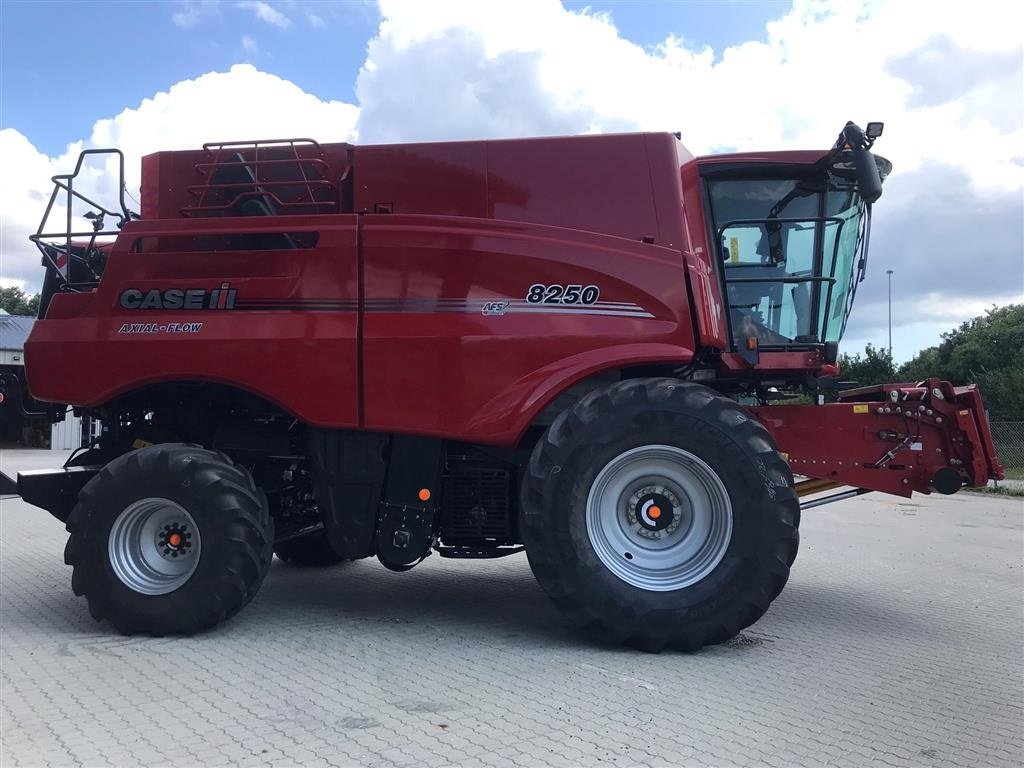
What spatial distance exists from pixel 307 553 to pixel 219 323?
120 inches

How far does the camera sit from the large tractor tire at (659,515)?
4.87m

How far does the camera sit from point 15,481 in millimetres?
6082

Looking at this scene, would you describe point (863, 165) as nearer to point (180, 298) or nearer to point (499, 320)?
point (499, 320)

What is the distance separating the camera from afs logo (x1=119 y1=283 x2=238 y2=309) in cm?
560

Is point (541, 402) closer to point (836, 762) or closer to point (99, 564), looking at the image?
point (836, 762)

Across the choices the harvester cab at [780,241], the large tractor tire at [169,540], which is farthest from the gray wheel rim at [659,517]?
the large tractor tire at [169,540]

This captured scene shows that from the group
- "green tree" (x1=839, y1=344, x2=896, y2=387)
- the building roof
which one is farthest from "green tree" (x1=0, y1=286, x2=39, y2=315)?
"green tree" (x1=839, y1=344, x2=896, y2=387)

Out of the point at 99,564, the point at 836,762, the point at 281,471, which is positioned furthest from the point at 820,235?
the point at 99,564

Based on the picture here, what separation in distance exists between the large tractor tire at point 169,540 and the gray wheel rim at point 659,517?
7.43 feet

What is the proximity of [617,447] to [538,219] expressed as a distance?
5.50ft

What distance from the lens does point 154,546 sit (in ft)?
18.1

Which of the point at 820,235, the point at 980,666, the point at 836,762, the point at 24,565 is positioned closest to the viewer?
the point at 836,762

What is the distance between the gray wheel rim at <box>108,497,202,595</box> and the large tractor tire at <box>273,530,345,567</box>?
85.8 inches

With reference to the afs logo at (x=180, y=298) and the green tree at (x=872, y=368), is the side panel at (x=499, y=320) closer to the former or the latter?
the afs logo at (x=180, y=298)
